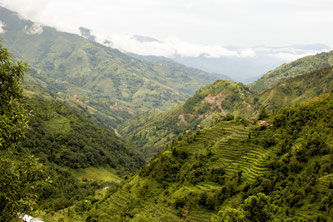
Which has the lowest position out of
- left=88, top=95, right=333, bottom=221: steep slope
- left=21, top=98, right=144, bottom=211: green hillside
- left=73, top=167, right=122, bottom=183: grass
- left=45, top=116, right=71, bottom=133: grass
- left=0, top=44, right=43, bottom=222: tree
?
left=73, top=167, right=122, bottom=183: grass

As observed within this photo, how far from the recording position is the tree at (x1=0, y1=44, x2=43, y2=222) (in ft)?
56.5

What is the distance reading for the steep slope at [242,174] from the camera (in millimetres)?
47406

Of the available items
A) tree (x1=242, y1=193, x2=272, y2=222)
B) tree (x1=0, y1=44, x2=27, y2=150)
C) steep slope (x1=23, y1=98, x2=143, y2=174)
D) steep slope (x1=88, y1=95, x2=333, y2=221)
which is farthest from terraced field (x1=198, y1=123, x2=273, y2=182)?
steep slope (x1=23, y1=98, x2=143, y2=174)

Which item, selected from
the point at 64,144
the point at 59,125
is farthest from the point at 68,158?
the point at 59,125

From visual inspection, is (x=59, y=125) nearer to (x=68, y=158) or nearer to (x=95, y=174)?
(x=68, y=158)

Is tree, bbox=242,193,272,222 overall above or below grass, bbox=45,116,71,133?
above

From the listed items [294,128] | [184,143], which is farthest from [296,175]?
[184,143]

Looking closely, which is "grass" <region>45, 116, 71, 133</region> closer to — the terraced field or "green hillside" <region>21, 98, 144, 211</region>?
"green hillside" <region>21, 98, 144, 211</region>

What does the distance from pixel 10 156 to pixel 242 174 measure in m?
55.8

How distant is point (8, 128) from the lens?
17.3m

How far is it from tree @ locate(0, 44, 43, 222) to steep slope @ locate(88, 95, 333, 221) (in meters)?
26.9

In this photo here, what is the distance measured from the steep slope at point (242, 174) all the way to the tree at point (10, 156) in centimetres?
2690

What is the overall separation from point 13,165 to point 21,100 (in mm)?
5147

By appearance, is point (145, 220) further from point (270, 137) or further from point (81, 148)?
point (81, 148)
